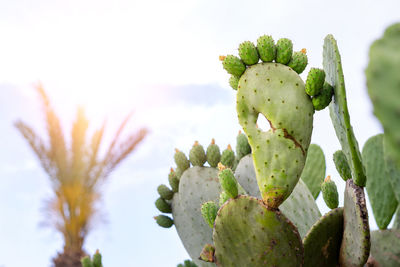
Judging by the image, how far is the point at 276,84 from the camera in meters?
2.05

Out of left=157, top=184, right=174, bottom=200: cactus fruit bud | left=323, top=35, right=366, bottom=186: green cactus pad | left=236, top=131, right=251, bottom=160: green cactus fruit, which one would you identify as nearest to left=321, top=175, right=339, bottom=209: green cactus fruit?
left=323, top=35, right=366, bottom=186: green cactus pad

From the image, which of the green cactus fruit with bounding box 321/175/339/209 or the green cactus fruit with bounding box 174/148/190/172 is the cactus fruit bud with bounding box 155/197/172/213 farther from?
the green cactus fruit with bounding box 321/175/339/209

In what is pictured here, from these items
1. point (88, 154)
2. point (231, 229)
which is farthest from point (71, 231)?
point (231, 229)

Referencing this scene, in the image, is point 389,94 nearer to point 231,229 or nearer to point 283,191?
point 283,191

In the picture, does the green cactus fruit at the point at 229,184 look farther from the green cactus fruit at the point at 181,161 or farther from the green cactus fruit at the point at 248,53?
the green cactus fruit at the point at 181,161

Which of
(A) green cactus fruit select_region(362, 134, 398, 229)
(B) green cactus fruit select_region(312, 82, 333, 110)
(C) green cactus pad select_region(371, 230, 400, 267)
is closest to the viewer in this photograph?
(B) green cactus fruit select_region(312, 82, 333, 110)

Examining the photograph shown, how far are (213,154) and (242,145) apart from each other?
202mm

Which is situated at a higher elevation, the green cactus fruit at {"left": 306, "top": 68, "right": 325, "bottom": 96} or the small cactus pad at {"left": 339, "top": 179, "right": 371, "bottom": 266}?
the green cactus fruit at {"left": 306, "top": 68, "right": 325, "bottom": 96}

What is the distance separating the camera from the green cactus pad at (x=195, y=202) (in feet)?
9.89

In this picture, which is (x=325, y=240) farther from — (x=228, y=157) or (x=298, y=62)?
(x=228, y=157)

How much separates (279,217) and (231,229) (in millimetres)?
207

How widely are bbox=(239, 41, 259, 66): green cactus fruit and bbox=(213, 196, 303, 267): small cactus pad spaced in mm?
583

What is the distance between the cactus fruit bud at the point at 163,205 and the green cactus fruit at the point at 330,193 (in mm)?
1419

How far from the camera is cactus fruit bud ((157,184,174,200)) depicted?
3373mm
